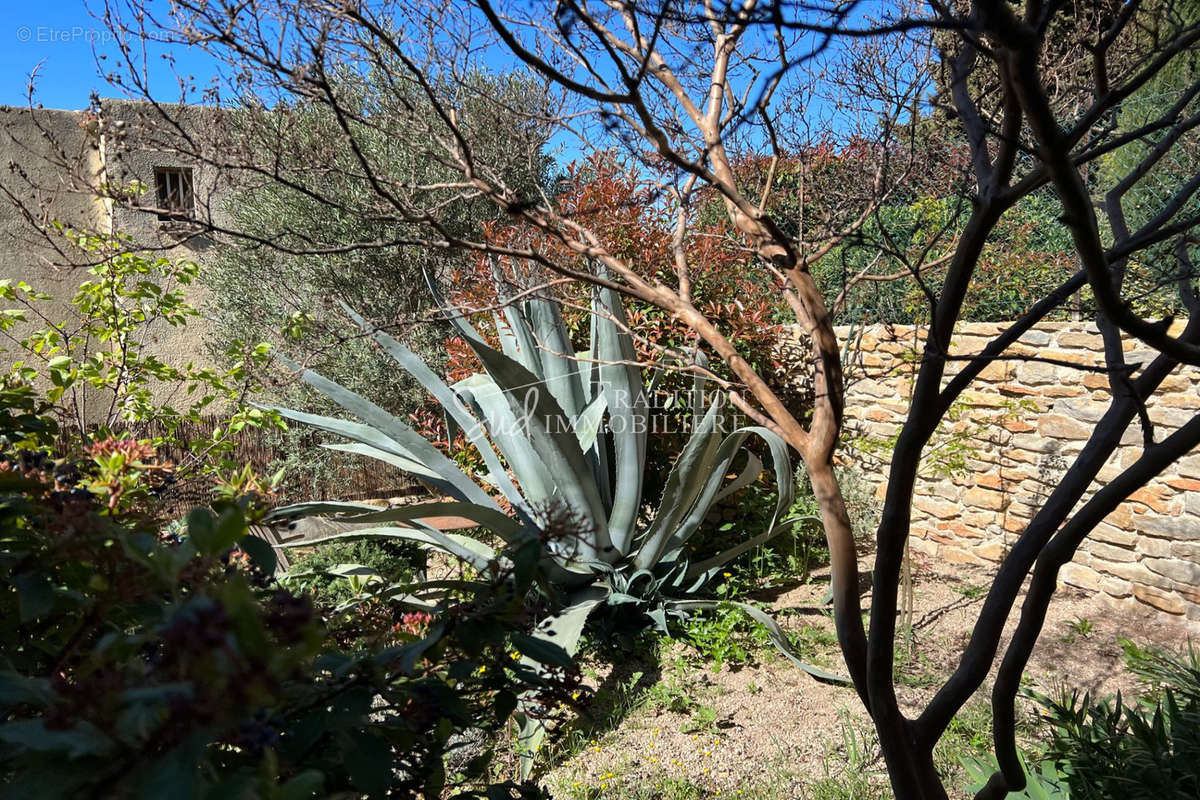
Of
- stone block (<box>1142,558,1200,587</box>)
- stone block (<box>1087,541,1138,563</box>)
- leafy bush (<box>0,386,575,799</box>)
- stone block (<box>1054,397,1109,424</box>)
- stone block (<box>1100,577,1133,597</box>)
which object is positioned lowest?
stone block (<box>1100,577,1133,597</box>)

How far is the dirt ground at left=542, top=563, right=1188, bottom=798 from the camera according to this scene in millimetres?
2273

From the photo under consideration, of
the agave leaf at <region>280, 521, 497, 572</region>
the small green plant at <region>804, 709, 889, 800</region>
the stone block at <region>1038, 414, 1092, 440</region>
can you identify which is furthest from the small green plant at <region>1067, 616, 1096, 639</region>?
Result: the agave leaf at <region>280, 521, 497, 572</region>

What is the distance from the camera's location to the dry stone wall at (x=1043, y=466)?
10.8 ft

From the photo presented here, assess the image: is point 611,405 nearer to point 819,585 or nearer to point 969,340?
point 819,585

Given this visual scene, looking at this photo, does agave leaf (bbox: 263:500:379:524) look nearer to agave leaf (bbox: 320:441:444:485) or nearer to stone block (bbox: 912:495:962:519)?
agave leaf (bbox: 320:441:444:485)

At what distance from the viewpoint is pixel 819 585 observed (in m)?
3.84

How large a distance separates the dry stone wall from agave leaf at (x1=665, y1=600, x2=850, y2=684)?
118cm

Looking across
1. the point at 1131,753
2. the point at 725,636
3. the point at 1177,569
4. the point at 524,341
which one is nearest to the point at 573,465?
the point at 524,341

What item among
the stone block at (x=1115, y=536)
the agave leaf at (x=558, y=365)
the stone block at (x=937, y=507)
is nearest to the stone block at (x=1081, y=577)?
the stone block at (x=1115, y=536)

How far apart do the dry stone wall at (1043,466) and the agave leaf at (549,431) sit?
4.43 feet

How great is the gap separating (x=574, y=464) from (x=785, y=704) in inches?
47.0

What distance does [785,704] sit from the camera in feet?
8.90

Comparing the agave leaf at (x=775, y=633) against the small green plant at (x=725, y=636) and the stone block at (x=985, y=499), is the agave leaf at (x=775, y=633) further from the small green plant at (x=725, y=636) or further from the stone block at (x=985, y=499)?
the stone block at (x=985, y=499)

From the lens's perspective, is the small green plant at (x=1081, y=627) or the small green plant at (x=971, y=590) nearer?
the small green plant at (x=1081, y=627)
